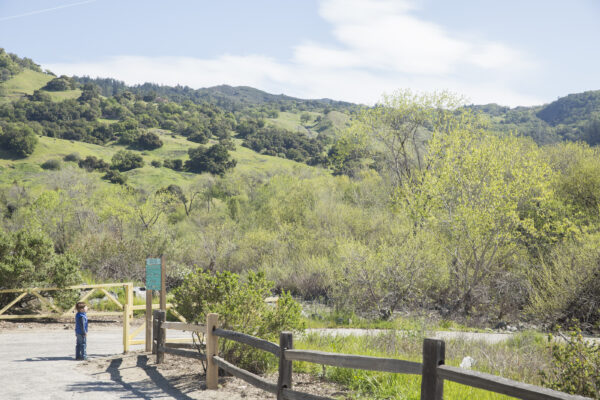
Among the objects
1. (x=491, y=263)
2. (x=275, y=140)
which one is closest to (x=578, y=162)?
(x=491, y=263)

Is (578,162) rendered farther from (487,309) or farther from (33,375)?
(33,375)

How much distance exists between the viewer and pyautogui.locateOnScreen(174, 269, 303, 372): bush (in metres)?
8.51

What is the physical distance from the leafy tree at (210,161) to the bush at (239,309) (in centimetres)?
7195

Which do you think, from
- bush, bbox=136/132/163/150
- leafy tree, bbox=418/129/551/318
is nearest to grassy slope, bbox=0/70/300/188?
bush, bbox=136/132/163/150

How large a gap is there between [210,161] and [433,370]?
81379 mm

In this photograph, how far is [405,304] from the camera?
66.9 feet

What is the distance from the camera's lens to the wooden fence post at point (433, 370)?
420 centimetres

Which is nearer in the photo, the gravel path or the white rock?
the gravel path

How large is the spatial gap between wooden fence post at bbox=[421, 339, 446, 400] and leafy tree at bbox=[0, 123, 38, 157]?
80356 mm

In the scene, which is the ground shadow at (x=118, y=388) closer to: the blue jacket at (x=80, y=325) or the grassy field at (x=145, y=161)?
the blue jacket at (x=80, y=325)

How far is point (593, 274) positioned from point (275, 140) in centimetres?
9700

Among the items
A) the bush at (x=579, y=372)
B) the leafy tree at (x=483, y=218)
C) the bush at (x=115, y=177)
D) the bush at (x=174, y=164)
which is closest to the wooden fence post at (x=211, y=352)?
the bush at (x=579, y=372)

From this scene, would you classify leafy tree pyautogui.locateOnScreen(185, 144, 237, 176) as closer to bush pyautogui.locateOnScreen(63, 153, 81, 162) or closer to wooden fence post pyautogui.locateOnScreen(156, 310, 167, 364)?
bush pyautogui.locateOnScreen(63, 153, 81, 162)

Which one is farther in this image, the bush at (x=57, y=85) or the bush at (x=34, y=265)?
the bush at (x=57, y=85)
